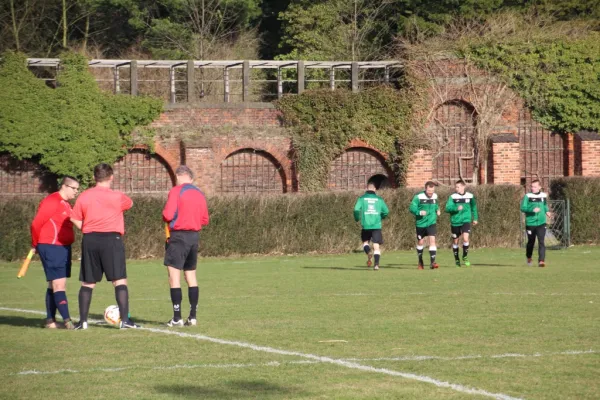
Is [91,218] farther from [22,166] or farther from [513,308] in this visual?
[22,166]

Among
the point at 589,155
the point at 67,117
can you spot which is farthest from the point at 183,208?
the point at 589,155

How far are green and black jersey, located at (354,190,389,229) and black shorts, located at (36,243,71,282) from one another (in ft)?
39.0

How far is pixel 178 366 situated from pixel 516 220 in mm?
24999

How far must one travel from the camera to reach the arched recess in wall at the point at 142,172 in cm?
4378

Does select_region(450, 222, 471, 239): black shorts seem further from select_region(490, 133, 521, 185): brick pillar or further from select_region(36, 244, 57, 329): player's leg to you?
select_region(490, 133, 521, 185): brick pillar

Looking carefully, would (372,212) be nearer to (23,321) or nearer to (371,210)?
(371,210)

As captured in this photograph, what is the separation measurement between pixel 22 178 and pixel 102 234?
3090 centimetres

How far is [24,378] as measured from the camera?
30.4 ft

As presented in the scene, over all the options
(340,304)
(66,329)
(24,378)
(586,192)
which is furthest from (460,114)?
(24,378)

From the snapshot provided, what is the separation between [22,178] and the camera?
42281 millimetres

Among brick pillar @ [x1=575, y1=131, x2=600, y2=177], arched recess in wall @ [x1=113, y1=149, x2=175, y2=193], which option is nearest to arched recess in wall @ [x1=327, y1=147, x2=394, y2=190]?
arched recess in wall @ [x1=113, y1=149, x2=175, y2=193]

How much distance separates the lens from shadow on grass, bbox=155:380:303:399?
8.29 meters

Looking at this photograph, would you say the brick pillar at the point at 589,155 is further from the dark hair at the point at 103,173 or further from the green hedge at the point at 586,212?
the dark hair at the point at 103,173

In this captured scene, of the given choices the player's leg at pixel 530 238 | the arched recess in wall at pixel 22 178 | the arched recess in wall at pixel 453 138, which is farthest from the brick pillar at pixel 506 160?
the player's leg at pixel 530 238
